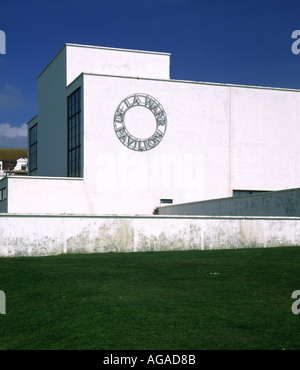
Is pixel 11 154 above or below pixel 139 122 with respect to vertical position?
above

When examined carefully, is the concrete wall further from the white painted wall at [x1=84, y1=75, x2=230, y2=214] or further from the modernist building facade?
the modernist building facade

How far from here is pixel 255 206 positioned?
27641 millimetres

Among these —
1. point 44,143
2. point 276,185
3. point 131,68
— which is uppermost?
point 131,68

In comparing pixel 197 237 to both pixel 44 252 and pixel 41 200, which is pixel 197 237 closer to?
pixel 44 252

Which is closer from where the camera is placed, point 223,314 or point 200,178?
point 223,314

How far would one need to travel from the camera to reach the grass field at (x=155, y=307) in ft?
24.4

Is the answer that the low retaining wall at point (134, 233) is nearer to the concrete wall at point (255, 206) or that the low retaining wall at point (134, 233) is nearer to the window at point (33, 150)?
the concrete wall at point (255, 206)

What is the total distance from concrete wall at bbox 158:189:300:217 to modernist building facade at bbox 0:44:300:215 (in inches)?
210

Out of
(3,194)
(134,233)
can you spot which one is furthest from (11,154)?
(134,233)

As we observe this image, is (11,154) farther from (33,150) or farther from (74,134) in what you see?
(74,134)

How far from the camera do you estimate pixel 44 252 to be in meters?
21.0

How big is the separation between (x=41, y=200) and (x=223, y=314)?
2949cm

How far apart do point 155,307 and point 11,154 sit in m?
105
